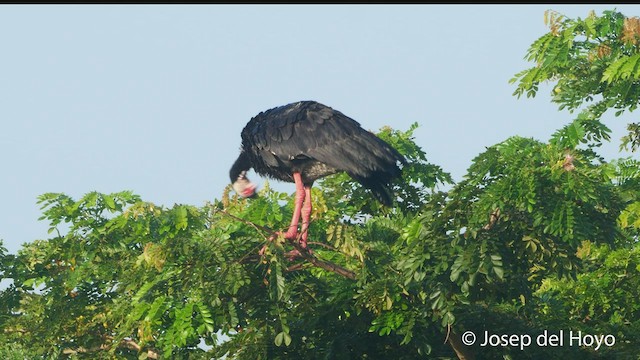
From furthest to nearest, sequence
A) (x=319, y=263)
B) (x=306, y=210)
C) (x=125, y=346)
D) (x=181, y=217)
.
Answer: (x=125, y=346) < (x=306, y=210) < (x=181, y=217) < (x=319, y=263)

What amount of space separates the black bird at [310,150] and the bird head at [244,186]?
33cm

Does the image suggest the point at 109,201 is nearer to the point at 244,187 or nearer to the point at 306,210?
the point at 244,187

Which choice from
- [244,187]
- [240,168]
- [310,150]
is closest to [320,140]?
[310,150]

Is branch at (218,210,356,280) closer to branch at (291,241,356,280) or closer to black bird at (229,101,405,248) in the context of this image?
branch at (291,241,356,280)

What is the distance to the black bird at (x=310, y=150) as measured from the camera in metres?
9.58

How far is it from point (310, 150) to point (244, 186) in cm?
155

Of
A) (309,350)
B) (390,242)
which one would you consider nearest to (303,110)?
(390,242)

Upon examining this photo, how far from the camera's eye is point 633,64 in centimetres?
1072

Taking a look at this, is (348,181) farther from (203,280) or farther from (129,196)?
(203,280)

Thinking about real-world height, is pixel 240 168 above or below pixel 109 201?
above

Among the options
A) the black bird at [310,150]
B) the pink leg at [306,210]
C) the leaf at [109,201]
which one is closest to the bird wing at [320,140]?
the black bird at [310,150]

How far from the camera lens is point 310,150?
33.0 feet

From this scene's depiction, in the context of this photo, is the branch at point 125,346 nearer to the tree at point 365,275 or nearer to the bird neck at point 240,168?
the tree at point 365,275

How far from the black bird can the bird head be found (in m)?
0.33
